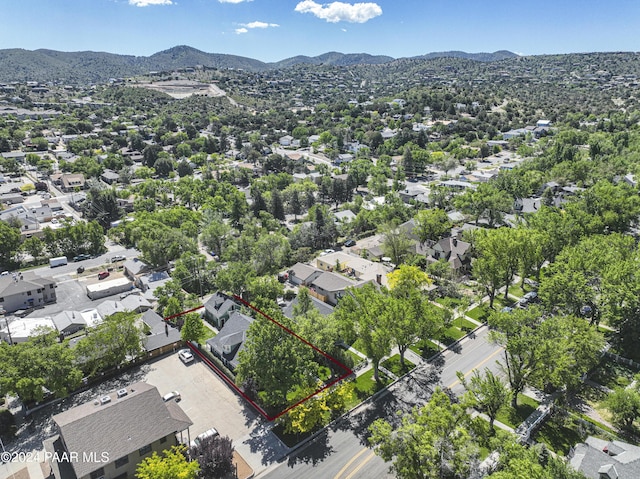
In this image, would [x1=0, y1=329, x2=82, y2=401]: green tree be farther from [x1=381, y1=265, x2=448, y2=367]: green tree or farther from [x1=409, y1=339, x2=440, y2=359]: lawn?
[x1=409, y1=339, x2=440, y2=359]: lawn

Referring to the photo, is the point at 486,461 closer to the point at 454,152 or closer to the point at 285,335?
the point at 285,335

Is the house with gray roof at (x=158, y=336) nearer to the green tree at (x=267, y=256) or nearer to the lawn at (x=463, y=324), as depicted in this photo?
the green tree at (x=267, y=256)

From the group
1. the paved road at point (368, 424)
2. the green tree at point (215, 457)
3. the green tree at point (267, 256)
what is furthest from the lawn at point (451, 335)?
the green tree at point (215, 457)

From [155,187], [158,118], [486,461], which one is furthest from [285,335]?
[158,118]

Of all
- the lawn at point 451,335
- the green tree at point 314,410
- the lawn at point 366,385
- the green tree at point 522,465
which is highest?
the green tree at point 522,465

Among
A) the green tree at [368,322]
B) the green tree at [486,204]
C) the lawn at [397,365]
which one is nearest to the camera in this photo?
the green tree at [368,322]

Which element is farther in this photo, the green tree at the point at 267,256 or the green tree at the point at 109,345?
the green tree at the point at 267,256

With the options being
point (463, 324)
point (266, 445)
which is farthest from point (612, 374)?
point (266, 445)
